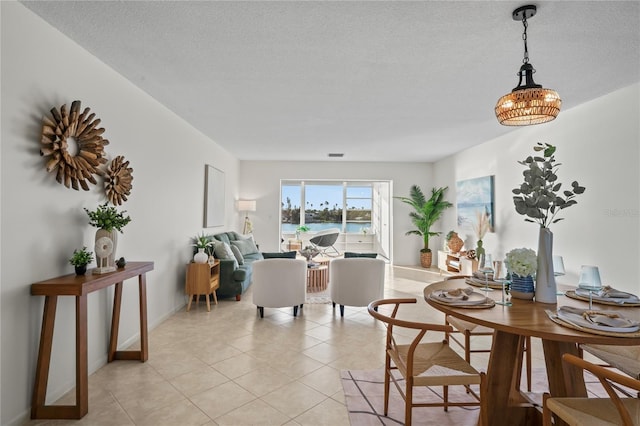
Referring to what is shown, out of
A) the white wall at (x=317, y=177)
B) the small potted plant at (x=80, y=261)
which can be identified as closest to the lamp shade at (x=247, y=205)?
the white wall at (x=317, y=177)

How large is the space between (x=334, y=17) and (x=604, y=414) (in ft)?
8.37

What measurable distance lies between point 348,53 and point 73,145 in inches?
89.6

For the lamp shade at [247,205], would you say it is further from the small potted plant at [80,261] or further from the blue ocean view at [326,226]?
the small potted plant at [80,261]

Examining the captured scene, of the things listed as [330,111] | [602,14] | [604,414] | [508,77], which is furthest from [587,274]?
[330,111]

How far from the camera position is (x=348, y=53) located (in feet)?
8.52

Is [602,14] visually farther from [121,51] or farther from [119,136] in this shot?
[119,136]

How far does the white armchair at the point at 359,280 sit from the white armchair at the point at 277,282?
53 cm

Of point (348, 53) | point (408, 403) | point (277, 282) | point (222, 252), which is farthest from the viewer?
point (222, 252)

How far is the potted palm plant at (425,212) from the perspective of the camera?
748 cm

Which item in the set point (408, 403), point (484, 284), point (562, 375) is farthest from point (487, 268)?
point (408, 403)

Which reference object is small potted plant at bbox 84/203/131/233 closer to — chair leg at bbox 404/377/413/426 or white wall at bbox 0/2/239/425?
white wall at bbox 0/2/239/425

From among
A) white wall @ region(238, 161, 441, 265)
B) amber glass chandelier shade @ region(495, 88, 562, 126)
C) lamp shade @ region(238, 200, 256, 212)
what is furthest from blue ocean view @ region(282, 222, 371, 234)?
amber glass chandelier shade @ region(495, 88, 562, 126)

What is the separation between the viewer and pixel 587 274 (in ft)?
5.95

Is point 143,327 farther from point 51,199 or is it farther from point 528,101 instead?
point 528,101
